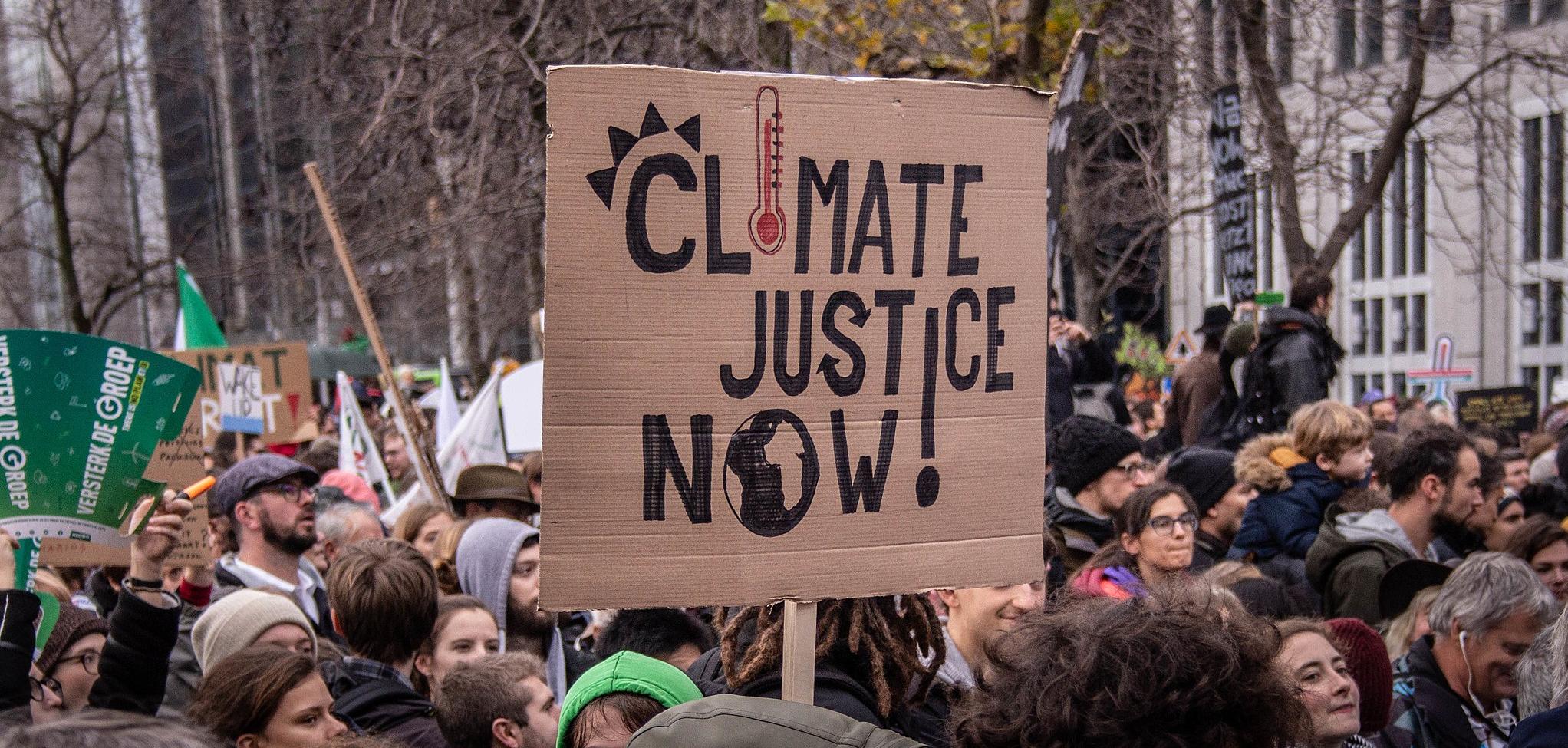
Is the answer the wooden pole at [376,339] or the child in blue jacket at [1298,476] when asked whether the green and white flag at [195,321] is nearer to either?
the wooden pole at [376,339]

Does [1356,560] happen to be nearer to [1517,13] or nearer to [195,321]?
[195,321]

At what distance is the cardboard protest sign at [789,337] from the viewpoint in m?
2.58

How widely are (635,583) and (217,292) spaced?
19294 mm

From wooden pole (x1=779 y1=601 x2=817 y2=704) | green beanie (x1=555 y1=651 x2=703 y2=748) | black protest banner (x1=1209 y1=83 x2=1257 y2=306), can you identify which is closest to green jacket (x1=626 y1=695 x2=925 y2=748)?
wooden pole (x1=779 y1=601 x2=817 y2=704)

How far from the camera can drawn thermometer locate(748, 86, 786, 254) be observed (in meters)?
2.68

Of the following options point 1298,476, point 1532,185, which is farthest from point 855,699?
point 1532,185

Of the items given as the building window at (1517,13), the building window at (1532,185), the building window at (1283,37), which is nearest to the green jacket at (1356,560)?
the building window at (1283,37)

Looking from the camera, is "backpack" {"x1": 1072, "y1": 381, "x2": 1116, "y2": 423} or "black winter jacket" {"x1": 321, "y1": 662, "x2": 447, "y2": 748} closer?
"black winter jacket" {"x1": 321, "y1": 662, "x2": 447, "y2": 748}

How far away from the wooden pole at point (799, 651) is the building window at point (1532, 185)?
8057mm

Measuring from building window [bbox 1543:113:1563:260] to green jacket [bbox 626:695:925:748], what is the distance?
26.2ft

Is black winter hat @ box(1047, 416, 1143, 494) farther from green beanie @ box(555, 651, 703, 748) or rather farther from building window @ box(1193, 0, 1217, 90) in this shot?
building window @ box(1193, 0, 1217, 90)

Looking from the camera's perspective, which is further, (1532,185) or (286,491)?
(1532,185)

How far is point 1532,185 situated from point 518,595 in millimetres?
14340

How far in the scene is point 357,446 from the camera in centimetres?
967
